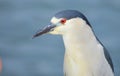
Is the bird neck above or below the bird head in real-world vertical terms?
below

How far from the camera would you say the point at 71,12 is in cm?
A: 281

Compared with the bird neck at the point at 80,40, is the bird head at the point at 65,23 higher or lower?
higher

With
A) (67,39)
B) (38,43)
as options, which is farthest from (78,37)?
(38,43)

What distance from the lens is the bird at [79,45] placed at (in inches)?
110

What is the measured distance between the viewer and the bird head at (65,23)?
2.77 meters

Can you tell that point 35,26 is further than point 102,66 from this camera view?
Yes

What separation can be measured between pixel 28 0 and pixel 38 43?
950mm

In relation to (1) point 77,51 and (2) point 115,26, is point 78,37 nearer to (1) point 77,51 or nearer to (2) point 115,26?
(1) point 77,51

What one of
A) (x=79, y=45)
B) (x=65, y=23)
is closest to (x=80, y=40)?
(x=79, y=45)

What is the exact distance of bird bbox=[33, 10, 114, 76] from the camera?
279 cm

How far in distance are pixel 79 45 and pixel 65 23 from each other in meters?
0.16

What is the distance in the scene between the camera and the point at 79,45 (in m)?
2.91

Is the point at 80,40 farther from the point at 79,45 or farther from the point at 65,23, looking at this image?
the point at 65,23

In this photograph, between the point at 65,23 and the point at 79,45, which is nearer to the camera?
the point at 65,23
